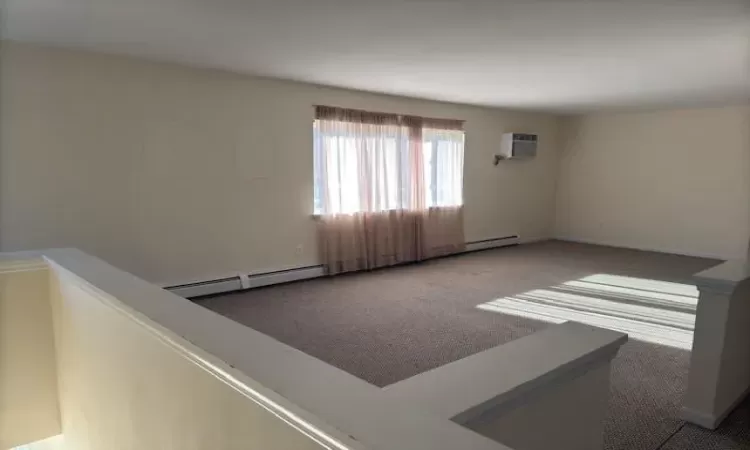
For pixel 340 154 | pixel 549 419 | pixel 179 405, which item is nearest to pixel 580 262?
pixel 340 154

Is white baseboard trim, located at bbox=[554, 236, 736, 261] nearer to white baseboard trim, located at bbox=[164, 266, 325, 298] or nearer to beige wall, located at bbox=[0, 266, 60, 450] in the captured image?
white baseboard trim, located at bbox=[164, 266, 325, 298]

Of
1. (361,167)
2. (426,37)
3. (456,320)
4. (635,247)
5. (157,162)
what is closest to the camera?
(426,37)

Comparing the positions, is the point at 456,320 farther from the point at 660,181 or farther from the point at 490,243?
the point at 660,181

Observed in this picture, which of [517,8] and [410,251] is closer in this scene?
[517,8]

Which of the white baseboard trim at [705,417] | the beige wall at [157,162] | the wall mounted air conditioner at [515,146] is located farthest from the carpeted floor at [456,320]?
the wall mounted air conditioner at [515,146]

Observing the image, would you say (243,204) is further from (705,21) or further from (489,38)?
(705,21)

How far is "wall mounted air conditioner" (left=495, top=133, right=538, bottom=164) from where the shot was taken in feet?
24.0

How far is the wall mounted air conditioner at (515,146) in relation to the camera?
7320 millimetres

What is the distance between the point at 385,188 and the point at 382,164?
0.29 m

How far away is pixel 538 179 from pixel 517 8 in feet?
19.4

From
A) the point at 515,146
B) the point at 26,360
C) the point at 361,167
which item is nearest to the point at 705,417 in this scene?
the point at 26,360

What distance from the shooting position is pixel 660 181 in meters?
7.32

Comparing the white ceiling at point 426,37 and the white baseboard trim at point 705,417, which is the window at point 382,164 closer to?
the white ceiling at point 426,37

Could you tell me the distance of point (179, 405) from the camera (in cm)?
124
